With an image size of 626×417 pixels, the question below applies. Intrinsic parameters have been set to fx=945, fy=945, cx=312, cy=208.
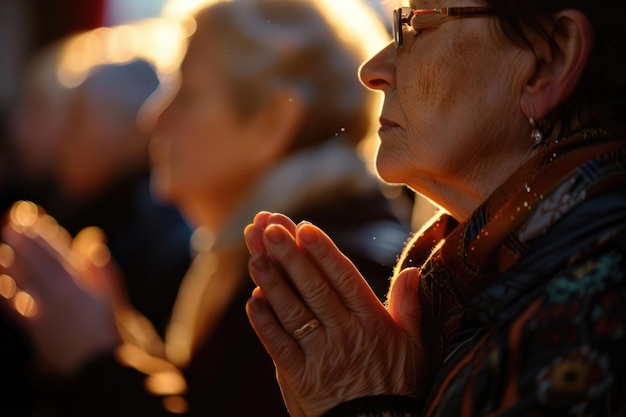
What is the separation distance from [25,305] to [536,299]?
4.85 ft

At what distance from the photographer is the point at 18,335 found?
2336 mm

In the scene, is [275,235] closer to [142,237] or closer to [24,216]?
[24,216]

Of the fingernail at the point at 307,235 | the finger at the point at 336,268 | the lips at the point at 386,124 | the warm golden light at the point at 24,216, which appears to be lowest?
the finger at the point at 336,268

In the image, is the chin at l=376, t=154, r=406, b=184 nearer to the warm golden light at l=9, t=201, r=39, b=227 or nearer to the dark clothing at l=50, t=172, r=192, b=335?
the warm golden light at l=9, t=201, r=39, b=227

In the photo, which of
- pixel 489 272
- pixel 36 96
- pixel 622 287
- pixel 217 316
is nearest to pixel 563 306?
pixel 622 287

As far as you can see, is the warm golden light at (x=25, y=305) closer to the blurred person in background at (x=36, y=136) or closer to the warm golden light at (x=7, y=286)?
the warm golden light at (x=7, y=286)

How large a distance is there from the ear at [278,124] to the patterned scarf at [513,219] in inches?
42.8

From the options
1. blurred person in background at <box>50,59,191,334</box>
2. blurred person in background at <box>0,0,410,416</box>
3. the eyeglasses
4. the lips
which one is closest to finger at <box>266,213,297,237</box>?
the lips

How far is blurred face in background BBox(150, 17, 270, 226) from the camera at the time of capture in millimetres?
2594

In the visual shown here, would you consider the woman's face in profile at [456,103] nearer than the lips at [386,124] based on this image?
Yes

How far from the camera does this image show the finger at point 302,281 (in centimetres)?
138

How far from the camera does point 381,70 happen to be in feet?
5.10

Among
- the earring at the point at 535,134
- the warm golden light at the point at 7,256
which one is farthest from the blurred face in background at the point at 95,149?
the earring at the point at 535,134

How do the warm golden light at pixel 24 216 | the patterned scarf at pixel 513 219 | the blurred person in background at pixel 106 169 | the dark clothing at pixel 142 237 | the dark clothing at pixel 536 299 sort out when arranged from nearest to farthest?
the dark clothing at pixel 536 299, the patterned scarf at pixel 513 219, the warm golden light at pixel 24 216, the dark clothing at pixel 142 237, the blurred person in background at pixel 106 169
